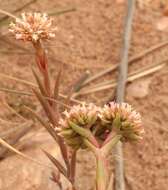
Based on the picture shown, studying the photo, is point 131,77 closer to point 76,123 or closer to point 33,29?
point 33,29

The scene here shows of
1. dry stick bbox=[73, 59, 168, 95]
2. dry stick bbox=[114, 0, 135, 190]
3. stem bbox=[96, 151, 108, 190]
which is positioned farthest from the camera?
dry stick bbox=[73, 59, 168, 95]

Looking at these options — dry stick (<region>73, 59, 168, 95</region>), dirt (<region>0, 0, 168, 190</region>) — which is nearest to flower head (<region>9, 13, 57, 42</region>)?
dirt (<region>0, 0, 168, 190</region>)

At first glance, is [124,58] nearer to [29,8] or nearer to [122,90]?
[122,90]

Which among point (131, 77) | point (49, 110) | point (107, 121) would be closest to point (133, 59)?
point (131, 77)

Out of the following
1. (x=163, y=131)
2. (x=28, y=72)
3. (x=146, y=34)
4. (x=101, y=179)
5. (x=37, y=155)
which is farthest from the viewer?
(x=146, y=34)

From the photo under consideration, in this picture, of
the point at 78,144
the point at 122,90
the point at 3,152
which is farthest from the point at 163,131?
the point at 78,144

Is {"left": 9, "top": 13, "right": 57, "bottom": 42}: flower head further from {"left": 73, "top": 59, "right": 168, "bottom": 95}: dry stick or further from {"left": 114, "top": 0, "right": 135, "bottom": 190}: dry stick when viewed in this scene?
{"left": 73, "top": 59, "right": 168, "bottom": 95}: dry stick
